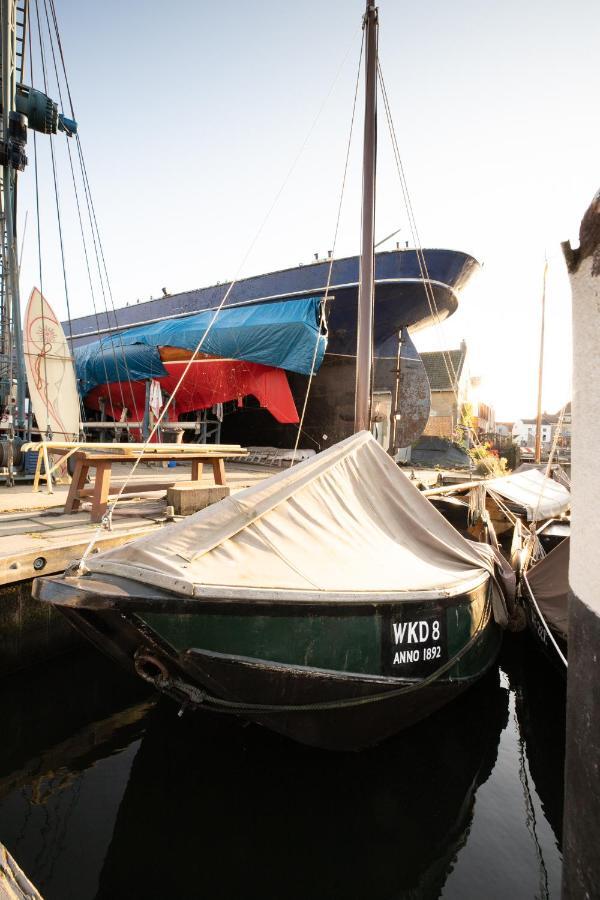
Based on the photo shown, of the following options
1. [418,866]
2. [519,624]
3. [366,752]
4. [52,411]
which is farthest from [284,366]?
[418,866]

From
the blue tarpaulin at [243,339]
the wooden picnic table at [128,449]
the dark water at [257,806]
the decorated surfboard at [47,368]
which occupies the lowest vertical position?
the dark water at [257,806]

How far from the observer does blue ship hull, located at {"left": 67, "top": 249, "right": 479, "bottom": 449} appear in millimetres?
14297

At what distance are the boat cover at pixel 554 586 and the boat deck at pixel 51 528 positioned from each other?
439cm

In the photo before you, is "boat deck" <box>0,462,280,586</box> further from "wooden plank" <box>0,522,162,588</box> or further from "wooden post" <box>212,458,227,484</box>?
"wooden post" <box>212,458,227,484</box>

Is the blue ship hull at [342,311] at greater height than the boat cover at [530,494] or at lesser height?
greater

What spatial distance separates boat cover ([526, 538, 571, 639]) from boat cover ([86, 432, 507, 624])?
1233 mm

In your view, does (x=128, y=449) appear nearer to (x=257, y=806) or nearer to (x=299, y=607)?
(x=299, y=607)

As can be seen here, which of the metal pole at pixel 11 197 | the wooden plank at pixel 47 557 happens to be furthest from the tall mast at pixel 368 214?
the metal pole at pixel 11 197

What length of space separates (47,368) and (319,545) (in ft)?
27.1

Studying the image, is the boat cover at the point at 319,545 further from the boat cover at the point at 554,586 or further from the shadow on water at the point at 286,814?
the shadow on water at the point at 286,814

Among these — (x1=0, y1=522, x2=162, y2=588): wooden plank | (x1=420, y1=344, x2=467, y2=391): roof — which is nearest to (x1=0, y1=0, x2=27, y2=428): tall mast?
(x1=0, y1=522, x2=162, y2=588): wooden plank

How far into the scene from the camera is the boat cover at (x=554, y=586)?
482cm

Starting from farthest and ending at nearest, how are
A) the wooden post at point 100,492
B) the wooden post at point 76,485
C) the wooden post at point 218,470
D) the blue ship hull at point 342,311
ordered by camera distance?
1. the blue ship hull at point 342,311
2. the wooden post at point 218,470
3. the wooden post at point 76,485
4. the wooden post at point 100,492

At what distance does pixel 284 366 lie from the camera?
1281 centimetres
